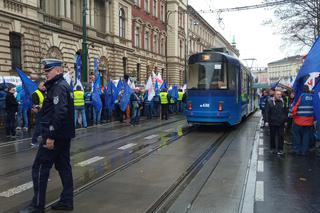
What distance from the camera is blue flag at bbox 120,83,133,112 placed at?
19.9 metres

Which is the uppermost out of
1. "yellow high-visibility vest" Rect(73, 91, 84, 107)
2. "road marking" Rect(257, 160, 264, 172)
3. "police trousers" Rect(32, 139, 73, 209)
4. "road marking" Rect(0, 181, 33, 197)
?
"yellow high-visibility vest" Rect(73, 91, 84, 107)

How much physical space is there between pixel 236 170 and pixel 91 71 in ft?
87.9

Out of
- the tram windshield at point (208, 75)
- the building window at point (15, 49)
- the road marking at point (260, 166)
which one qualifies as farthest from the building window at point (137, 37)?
the road marking at point (260, 166)

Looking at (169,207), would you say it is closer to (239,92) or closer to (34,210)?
(34,210)

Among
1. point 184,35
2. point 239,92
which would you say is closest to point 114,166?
point 239,92

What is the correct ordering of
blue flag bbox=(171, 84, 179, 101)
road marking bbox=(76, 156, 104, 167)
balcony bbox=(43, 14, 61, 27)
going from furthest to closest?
balcony bbox=(43, 14, 61, 27) < blue flag bbox=(171, 84, 179, 101) < road marking bbox=(76, 156, 104, 167)

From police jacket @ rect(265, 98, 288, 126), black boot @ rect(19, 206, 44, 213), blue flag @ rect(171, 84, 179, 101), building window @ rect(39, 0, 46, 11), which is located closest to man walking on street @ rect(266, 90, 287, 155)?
police jacket @ rect(265, 98, 288, 126)

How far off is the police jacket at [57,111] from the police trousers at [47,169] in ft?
0.58

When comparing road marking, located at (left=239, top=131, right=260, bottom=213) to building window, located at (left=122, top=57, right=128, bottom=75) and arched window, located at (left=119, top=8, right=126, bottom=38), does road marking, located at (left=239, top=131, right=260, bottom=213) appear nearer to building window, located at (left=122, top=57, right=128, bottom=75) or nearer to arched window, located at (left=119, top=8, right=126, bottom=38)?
building window, located at (left=122, top=57, right=128, bottom=75)

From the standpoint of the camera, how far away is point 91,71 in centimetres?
3347

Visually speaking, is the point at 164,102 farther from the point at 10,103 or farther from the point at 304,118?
the point at 304,118

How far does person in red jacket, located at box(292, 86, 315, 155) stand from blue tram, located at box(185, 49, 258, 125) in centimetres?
484

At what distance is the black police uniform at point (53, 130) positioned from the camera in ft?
16.7

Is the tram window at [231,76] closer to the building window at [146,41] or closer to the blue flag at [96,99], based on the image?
the blue flag at [96,99]
